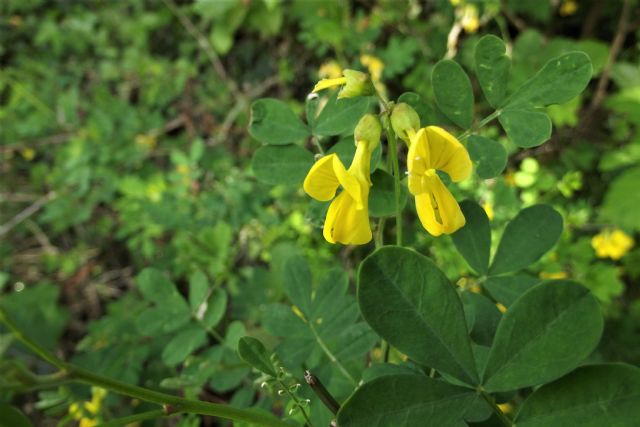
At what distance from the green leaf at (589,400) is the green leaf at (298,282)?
54cm

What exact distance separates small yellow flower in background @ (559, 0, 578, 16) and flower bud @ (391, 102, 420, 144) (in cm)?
243

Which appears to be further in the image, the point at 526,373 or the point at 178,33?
the point at 178,33

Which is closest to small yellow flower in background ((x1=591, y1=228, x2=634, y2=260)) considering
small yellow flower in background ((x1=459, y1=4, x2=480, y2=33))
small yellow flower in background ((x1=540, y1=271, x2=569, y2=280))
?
small yellow flower in background ((x1=540, y1=271, x2=569, y2=280))

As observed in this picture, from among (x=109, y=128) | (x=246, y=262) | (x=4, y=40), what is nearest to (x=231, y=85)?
(x=109, y=128)

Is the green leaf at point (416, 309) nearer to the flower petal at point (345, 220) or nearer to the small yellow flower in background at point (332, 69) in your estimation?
the flower petal at point (345, 220)

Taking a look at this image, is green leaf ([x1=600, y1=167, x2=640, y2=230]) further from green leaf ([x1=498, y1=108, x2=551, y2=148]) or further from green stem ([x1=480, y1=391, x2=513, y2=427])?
green stem ([x1=480, y1=391, x2=513, y2=427])

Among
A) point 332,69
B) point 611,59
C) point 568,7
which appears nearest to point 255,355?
point 332,69

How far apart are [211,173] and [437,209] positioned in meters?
1.55

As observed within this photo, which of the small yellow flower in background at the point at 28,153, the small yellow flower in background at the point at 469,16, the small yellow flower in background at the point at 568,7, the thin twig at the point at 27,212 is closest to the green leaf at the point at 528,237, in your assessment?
the small yellow flower in background at the point at 469,16

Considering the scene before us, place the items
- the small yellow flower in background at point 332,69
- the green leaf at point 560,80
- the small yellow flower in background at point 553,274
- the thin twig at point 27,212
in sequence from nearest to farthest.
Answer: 1. the green leaf at point 560,80
2. the small yellow flower in background at point 553,274
3. the small yellow flower in background at point 332,69
4. the thin twig at point 27,212

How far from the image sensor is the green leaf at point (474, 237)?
33.9 inches

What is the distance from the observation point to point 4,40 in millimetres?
3857

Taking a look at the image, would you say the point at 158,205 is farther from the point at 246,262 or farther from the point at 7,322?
the point at 7,322

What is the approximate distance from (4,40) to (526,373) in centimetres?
424
